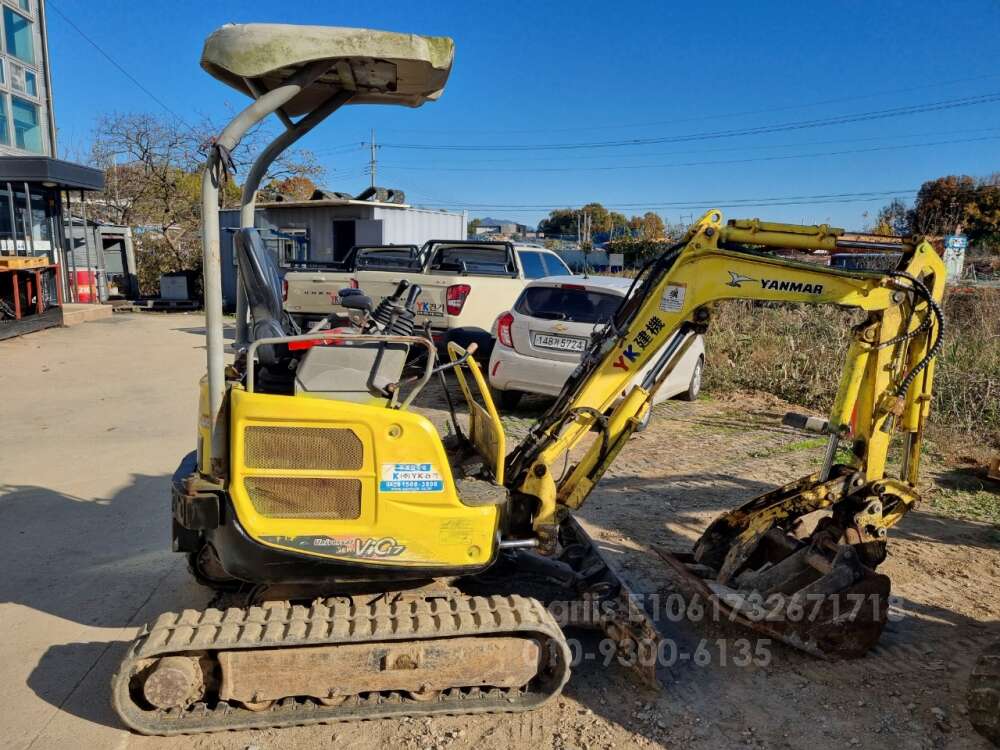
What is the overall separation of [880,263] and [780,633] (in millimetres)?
3597

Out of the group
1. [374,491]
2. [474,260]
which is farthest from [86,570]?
[474,260]

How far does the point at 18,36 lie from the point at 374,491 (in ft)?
64.9

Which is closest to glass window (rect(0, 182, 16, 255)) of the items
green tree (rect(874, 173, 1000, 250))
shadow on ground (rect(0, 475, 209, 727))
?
shadow on ground (rect(0, 475, 209, 727))

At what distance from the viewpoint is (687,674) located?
354cm

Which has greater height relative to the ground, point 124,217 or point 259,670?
point 124,217

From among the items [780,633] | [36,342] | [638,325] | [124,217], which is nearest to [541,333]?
[638,325]

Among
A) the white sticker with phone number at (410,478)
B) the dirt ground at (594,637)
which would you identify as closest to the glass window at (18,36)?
the dirt ground at (594,637)

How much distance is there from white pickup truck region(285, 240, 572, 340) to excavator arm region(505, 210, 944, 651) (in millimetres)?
4918

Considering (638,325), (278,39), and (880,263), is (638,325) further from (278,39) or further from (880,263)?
(880,263)

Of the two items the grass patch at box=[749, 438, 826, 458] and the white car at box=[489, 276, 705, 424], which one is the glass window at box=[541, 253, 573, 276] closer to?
the white car at box=[489, 276, 705, 424]

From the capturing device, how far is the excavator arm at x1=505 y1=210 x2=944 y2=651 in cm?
363

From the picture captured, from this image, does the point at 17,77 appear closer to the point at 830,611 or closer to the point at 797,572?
the point at 797,572

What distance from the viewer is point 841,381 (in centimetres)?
382

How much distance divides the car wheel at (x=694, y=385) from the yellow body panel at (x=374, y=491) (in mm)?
6500
